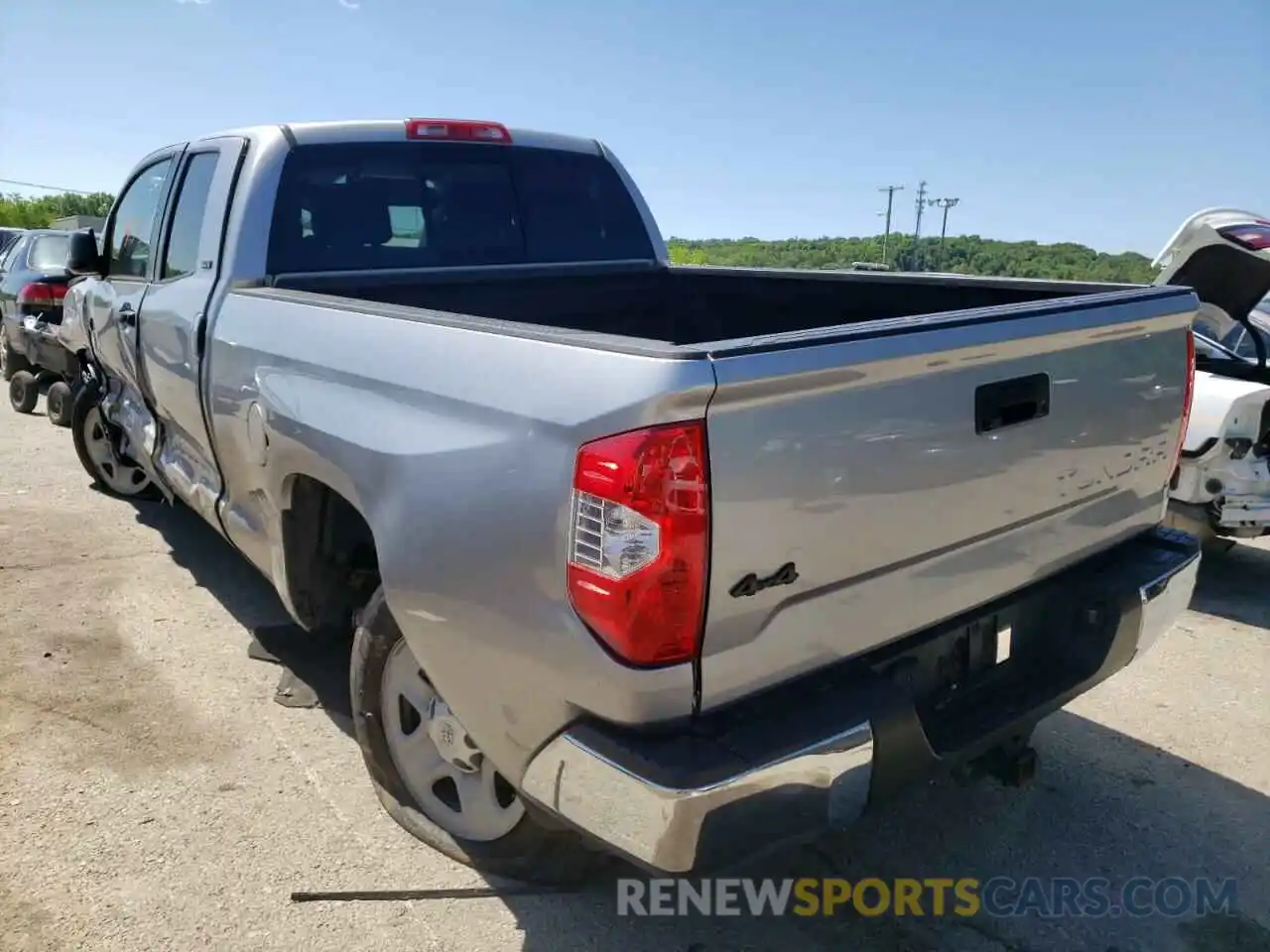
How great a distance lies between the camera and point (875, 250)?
157ft

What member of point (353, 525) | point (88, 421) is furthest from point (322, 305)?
point (88, 421)

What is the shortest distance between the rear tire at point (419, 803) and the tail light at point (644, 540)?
0.87 meters

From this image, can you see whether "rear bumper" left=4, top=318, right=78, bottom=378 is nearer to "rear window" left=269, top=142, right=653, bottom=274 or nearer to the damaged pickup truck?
"rear window" left=269, top=142, right=653, bottom=274

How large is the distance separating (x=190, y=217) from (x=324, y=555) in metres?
1.94

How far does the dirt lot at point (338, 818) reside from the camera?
268 cm

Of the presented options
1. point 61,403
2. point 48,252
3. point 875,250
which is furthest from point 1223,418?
point 875,250

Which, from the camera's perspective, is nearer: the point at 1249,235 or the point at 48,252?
the point at 1249,235

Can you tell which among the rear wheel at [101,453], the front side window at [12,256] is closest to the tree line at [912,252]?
the front side window at [12,256]

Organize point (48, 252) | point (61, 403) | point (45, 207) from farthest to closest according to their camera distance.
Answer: point (45, 207)
point (48, 252)
point (61, 403)

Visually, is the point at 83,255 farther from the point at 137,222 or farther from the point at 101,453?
the point at 101,453

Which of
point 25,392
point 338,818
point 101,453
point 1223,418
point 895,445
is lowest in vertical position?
point 25,392

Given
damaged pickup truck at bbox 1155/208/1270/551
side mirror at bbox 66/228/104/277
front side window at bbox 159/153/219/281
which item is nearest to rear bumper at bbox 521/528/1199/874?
front side window at bbox 159/153/219/281

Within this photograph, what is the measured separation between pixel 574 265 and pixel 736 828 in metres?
3.08

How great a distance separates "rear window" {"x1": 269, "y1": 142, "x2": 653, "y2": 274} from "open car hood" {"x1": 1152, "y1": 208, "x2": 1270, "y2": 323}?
8.96 ft
